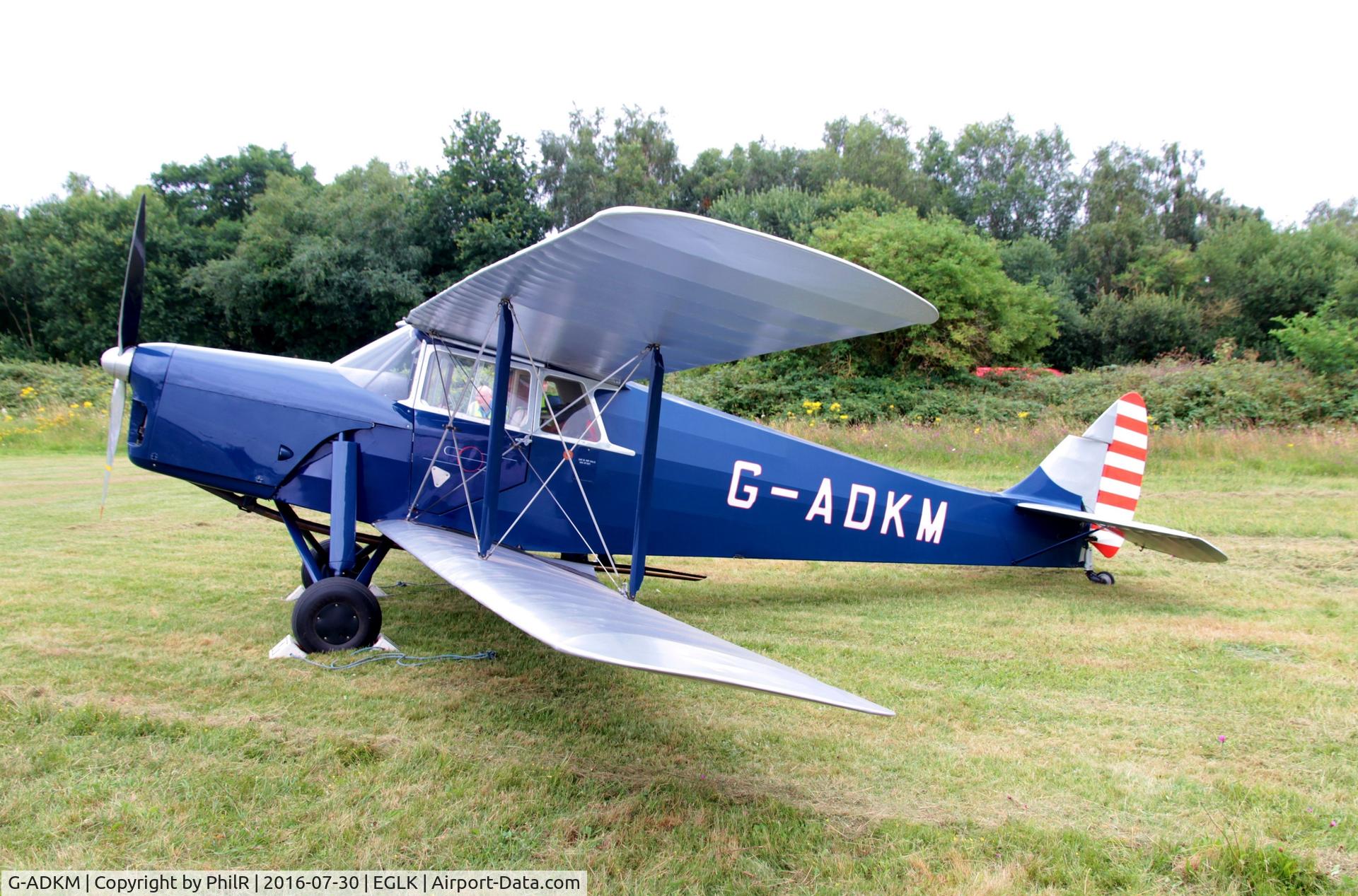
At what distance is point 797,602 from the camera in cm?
644

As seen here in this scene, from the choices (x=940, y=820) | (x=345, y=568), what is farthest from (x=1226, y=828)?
(x=345, y=568)

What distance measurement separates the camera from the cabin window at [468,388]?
5332mm

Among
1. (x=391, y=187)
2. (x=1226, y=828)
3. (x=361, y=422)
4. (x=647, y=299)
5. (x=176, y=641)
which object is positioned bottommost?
(x=176, y=641)

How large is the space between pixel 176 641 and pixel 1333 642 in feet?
22.5

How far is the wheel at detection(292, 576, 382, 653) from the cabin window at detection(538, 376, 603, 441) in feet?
5.22

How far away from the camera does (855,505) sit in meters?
6.22

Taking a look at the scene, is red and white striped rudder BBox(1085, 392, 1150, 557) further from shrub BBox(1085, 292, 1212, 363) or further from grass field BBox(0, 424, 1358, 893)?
shrub BBox(1085, 292, 1212, 363)

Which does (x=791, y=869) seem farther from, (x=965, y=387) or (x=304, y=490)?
(x=965, y=387)

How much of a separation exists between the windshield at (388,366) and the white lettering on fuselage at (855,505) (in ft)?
7.44

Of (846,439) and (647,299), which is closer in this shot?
(647,299)

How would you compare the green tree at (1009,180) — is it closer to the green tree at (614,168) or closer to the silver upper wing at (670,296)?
the green tree at (614,168)
